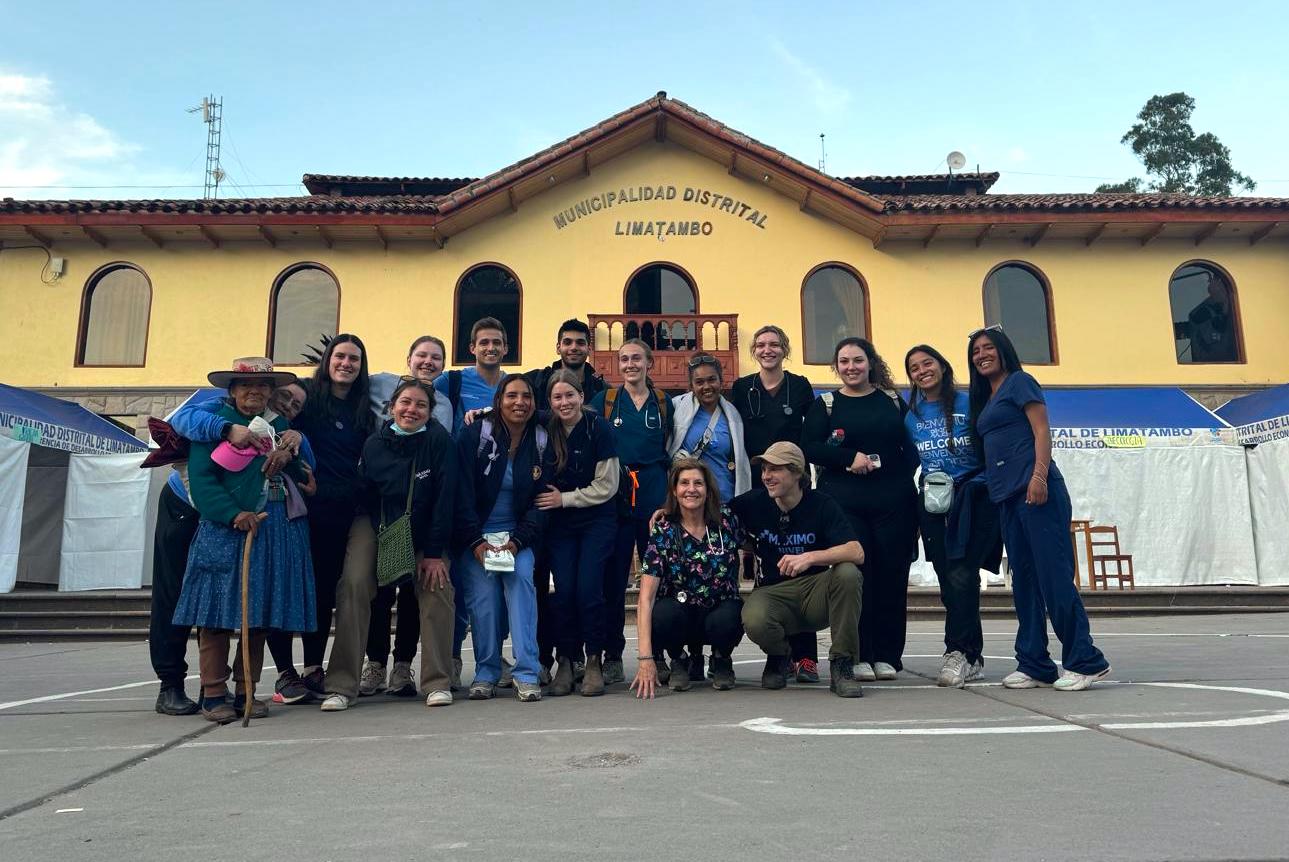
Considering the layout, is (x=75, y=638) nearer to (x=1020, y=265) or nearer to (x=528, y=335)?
(x=528, y=335)

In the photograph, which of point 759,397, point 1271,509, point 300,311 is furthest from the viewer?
point 300,311

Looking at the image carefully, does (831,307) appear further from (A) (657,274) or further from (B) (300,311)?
(B) (300,311)

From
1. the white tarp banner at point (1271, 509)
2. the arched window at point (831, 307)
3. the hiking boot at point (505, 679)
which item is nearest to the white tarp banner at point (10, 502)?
the hiking boot at point (505, 679)

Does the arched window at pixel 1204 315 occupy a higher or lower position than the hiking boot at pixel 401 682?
Result: higher

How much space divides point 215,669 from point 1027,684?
407cm

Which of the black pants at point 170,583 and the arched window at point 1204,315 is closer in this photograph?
the black pants at point 170,583

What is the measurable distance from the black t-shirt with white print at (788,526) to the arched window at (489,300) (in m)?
11.4

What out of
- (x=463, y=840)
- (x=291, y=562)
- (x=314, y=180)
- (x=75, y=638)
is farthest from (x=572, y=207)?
(x=463, y=840)

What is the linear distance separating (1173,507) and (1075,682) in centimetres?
938

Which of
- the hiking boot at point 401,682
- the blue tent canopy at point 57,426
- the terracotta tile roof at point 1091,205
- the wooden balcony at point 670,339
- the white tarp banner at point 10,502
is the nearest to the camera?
the hiking boot at point 401,682

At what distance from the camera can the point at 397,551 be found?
4.54m

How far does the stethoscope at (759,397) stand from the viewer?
5434 mm

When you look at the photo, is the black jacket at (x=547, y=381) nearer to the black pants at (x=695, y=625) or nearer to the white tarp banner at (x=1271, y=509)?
the black pants at (x=695, y=625)

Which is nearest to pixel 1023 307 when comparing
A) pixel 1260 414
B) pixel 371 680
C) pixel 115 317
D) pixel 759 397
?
pixel 1260 414
